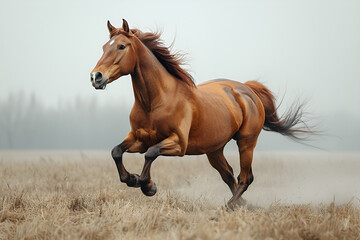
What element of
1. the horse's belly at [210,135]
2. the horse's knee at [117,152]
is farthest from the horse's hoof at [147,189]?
the horse's belly at [210,135]

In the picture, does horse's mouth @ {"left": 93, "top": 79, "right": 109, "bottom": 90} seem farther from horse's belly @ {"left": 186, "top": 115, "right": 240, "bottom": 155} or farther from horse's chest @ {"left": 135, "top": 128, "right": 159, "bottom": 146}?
horse's belly @ {"left": 186, "top": 115, "right": 240, "bottom": 155}

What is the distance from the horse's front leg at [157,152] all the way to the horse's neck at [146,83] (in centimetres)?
51

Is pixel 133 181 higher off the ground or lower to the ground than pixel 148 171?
lower

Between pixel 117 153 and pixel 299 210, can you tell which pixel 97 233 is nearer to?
pixel 117 153

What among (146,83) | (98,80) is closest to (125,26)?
(146,83)

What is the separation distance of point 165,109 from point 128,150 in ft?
2.39

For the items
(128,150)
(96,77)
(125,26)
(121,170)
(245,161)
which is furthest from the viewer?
(245,161)

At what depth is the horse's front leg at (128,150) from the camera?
529cm

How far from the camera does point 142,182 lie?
505 cm

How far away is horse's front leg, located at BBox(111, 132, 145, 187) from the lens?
529cm

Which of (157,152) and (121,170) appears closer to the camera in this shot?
(157,152)

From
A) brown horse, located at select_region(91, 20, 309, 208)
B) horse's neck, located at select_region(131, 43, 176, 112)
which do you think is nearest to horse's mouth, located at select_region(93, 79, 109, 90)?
brown horse, located at select_region(91, 20, 309, 208)

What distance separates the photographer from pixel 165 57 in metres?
→ 5.72

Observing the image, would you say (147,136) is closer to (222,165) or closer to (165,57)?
(165,57)
